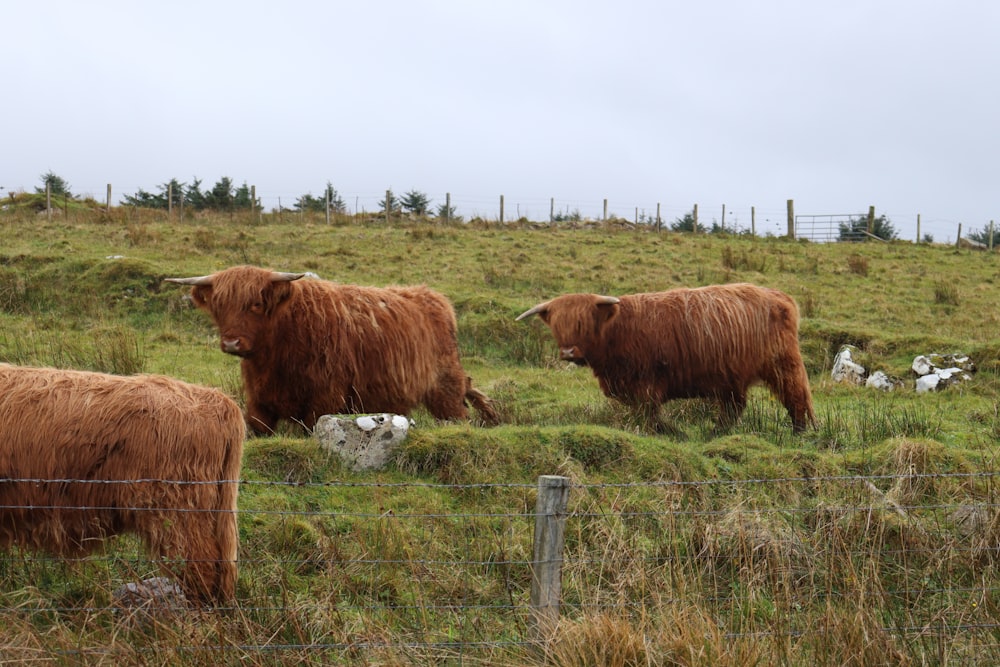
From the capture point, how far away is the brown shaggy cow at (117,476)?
3.65 metres

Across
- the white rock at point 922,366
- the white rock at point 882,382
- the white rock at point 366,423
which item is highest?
the white rock at point 366,423

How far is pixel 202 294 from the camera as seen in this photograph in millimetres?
7043

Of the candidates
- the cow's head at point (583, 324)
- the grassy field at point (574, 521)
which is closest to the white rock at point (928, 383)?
the grassy field at point (574, 521)

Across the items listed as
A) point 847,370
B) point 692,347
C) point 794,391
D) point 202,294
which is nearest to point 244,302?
point 202,294

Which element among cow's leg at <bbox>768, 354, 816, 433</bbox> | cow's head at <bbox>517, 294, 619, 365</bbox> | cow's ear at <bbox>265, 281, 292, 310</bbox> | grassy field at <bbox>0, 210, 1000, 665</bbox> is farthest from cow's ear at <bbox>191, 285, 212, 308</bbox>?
cow's leg at <bbox>768, 354, 816, 433</bbox>

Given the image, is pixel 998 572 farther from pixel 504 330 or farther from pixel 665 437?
pixel 504 330

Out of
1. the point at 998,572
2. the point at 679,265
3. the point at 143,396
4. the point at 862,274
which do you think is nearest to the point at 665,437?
the point at 998,572

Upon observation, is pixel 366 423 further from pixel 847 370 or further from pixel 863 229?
pixel 863 229

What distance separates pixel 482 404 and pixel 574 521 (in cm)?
322

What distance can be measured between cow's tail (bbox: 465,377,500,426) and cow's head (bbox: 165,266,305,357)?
2.17m

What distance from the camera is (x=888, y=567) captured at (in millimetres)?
4887

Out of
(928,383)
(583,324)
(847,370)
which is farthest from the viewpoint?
(847,370)

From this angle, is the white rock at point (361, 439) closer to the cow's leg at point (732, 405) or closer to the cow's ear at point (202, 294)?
the cow's ear at point (202, 294)

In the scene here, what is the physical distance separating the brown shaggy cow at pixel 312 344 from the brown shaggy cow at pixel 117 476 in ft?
9.15
